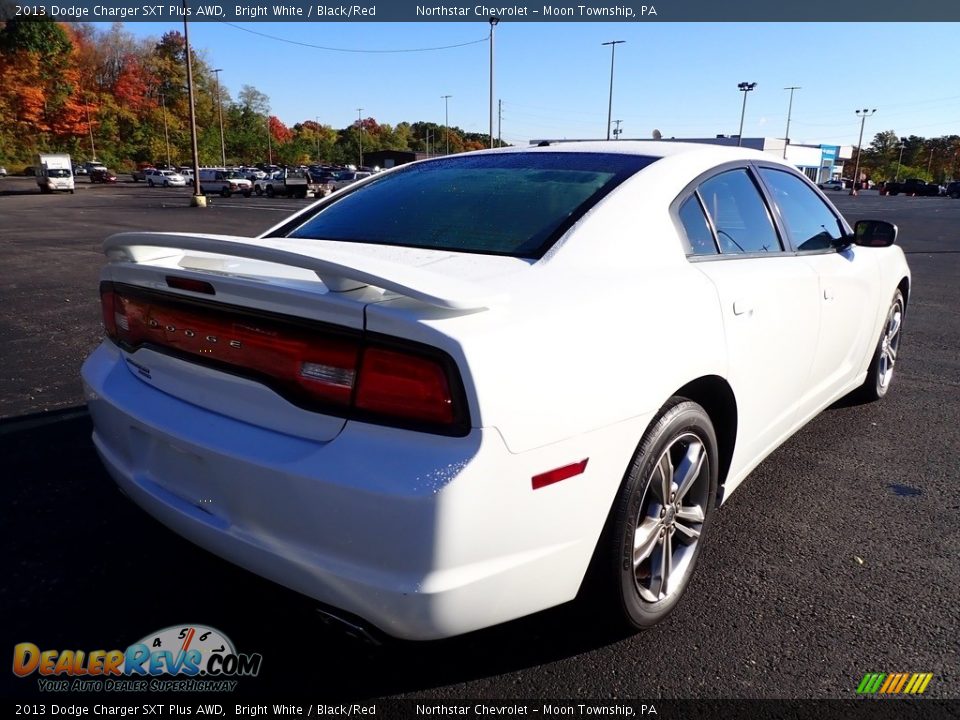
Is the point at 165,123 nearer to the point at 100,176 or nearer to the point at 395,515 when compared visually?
the point at 100,176

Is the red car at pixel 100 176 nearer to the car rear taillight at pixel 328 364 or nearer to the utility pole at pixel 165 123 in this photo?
the utility pole at pixel 165 123

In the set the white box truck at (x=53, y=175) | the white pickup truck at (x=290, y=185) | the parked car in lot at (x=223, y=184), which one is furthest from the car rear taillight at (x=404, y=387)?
the white box truck at (x=53, y=175)

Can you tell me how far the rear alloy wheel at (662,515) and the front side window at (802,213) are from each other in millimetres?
1367

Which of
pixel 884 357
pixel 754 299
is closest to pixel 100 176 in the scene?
pixel 884 357

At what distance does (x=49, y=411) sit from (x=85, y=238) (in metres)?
12.4

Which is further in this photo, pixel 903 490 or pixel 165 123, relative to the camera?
pixel 165 123

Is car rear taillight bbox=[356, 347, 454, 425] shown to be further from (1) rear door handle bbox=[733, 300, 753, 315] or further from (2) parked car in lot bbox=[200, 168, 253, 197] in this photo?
(2) parked car in lot bbox=[200, 168, 253, 197]

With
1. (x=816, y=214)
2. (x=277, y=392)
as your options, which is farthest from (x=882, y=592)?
(x=277, y=392)

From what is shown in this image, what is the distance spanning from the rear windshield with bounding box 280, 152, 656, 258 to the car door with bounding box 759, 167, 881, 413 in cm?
104

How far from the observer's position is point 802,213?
3395mm

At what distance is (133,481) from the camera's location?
209 centimetres

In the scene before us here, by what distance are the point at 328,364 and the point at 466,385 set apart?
14.2 inches

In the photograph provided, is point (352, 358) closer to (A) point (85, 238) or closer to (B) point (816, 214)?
A: (B) point (816, 214)

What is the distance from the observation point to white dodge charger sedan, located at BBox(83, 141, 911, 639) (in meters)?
1.59
